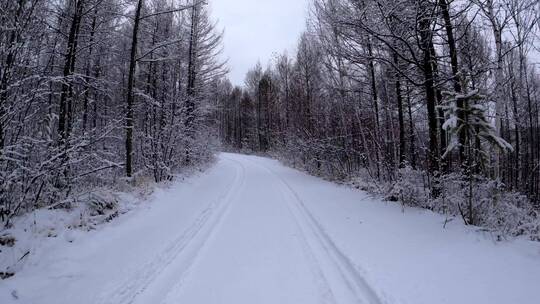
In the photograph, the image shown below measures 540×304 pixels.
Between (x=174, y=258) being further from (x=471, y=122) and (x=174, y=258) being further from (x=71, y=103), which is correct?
(x=71, y=103)

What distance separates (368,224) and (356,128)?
8.39 metres

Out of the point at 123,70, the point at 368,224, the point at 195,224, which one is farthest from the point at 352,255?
the point at 123,70

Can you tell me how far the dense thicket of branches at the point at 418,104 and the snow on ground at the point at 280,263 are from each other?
4.02 feet

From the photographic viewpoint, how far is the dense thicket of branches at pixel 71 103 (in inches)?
207

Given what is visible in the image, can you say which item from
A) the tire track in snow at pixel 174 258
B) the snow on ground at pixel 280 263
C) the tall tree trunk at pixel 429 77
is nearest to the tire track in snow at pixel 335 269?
the snow on ground at pixel 280 263

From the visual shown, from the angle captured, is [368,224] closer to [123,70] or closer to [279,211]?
[279,211]

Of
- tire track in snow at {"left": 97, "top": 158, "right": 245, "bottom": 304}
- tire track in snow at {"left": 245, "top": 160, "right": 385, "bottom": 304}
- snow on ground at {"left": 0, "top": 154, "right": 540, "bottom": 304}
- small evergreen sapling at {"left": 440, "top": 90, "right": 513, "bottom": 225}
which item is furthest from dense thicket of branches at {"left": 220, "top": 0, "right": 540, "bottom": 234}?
tire track in snow at {"left": 97, "top": 158, "right": 245, "bottom": 304}

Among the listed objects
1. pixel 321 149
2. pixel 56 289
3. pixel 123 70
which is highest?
pixel 123 70

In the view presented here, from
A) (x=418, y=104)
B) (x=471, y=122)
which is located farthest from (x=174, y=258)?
(x=418, y=104)

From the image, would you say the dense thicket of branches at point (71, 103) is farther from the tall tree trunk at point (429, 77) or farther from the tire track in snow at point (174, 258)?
the tall tree trunk at point (429, 77)

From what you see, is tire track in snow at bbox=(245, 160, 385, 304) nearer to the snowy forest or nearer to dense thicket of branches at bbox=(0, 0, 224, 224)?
the snowy forest

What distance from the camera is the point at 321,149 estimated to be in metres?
17.2

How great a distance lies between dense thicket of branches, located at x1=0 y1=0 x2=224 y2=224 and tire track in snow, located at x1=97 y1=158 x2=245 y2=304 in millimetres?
2331

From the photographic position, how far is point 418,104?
1692cm
